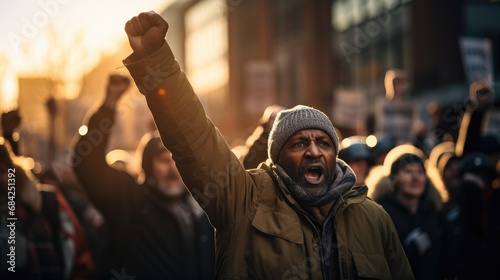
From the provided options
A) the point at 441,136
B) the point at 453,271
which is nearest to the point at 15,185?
the point at 453,271

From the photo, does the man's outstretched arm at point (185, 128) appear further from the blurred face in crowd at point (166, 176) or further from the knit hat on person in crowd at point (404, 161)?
the knit hat on person in crowd at point (404, 161)

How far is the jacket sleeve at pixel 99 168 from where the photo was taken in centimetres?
526

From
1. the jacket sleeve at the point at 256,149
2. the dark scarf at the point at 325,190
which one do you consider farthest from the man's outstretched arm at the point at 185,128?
the jacket sleeve at the point at 256,149

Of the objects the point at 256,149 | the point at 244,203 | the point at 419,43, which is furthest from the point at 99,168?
the point at 419,43

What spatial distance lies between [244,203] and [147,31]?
0.84 m

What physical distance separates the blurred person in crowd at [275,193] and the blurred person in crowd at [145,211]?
1.88 metres

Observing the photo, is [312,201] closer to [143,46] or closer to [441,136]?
[143,46]

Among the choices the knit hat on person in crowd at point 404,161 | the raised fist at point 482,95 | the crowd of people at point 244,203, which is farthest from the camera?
the raised fist at point 482,95

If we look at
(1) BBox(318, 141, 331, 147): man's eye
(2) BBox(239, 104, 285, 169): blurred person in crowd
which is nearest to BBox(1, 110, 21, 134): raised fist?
(2) BBox(239, 104, 285, 169): blurred person in crowd

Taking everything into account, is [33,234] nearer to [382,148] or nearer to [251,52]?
[382,148]

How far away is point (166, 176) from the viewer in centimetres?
579

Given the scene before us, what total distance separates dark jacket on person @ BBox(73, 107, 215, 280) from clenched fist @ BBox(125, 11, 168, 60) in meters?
2.21

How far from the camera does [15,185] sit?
18.1ft

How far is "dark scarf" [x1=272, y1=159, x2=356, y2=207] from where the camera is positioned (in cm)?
345
